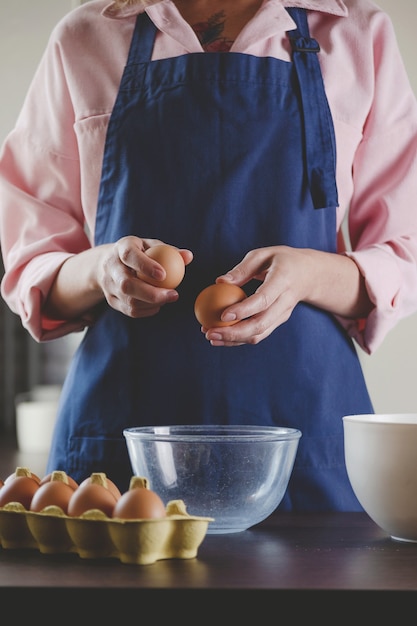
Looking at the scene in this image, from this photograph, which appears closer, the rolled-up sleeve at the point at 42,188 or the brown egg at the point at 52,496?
the brown egg at the point at 52,496

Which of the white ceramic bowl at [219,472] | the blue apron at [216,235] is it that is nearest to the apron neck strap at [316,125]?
the blue apron at [216,235]

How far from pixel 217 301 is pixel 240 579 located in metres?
0.46

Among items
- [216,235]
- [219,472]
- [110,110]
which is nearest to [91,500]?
[219,472]

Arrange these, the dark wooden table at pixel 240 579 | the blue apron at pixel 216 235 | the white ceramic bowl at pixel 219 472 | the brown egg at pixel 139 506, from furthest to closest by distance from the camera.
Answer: the blue apron at pixel 216 235
the white ceramic bowl at pixel 219 472
the brown egg at pixel 139 506
the dark wooden table at pixel 240 579

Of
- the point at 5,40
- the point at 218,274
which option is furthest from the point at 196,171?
the point at 5,40

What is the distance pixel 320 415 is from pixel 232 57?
1.70 ft

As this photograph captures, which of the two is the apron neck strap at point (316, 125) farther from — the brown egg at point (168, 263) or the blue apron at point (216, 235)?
the brown egg at point (168, 263)

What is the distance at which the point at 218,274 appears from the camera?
4.17 ft

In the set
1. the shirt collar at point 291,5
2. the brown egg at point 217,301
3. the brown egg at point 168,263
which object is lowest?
the brown egg at point 217,301

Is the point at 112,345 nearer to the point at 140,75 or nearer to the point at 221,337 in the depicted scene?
the point at 221,337

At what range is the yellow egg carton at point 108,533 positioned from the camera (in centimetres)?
75

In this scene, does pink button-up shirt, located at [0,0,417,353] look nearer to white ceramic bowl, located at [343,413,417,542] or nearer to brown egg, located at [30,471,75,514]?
white ceramic bowl, located at [343,413,417,542]

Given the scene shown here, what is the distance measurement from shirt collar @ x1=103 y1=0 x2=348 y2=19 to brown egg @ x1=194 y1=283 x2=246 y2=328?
49cm

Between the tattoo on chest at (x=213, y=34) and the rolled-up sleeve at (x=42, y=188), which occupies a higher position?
the tattoo on chest at (x=213, y=34)
